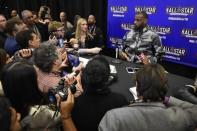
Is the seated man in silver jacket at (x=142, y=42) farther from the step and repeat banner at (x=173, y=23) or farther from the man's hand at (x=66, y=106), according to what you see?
the man's hand at (x=66, y=106)

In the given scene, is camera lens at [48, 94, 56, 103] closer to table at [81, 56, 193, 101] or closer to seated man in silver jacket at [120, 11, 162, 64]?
table at [81, 56, 193, 101]

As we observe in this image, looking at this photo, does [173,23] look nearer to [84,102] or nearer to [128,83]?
[128,83]

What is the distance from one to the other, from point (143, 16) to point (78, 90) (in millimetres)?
2077

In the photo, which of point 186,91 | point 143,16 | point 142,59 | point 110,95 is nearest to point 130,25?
point 143,16

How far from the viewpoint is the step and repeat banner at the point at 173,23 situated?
14.7 ft

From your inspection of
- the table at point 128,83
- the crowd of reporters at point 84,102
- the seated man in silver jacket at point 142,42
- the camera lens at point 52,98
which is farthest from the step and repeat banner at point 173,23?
the camera lens at point 52,98

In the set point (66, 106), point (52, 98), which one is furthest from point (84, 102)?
point (52, 98)

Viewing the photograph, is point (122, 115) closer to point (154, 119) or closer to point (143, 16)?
point (154, 119)

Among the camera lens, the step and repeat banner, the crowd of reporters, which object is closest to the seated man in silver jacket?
the step and repeat banner

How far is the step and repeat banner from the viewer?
4.48 m

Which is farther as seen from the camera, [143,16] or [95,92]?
[143,16]

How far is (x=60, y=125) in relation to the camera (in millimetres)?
1769

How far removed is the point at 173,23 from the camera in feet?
15.5

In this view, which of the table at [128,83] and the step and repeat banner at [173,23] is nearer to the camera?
the table at [128,83]
